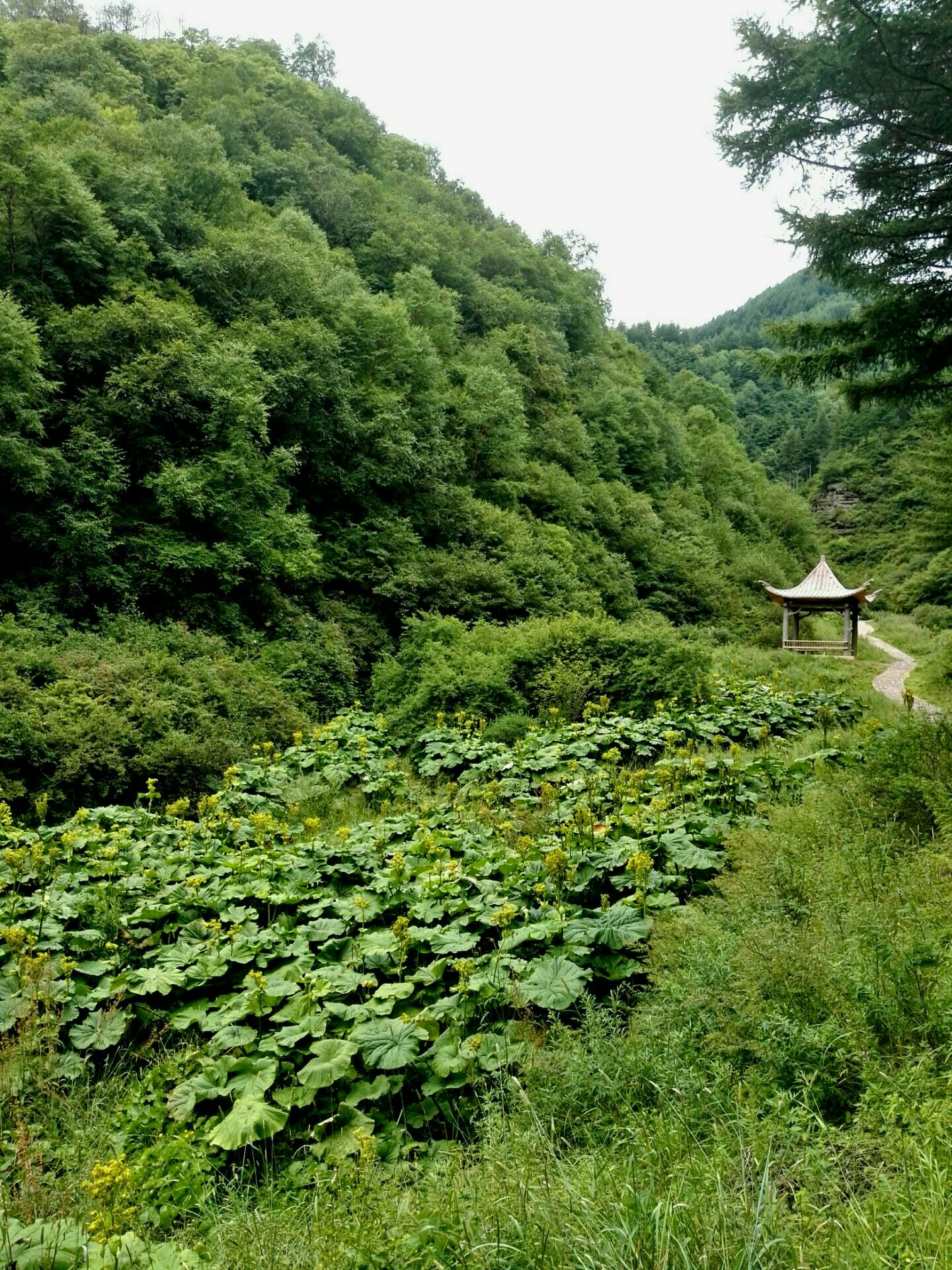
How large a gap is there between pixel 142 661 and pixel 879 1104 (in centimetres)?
1055

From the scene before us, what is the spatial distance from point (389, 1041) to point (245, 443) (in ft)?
43.7

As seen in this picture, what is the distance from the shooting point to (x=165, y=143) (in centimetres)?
2262

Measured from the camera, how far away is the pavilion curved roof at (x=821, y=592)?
2309 centimetres

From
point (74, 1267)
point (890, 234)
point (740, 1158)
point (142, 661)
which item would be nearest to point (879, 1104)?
point (740, 1158)

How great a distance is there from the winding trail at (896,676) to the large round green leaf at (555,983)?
7.07 m

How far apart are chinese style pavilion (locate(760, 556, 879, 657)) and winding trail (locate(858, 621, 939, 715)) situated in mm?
1577

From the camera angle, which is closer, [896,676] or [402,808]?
[402,808]

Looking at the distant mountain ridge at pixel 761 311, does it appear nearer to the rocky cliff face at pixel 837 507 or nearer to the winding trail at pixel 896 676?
the rocky cliff face at pixel 837 507

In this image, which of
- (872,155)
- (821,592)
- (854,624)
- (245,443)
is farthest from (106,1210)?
(821,592)

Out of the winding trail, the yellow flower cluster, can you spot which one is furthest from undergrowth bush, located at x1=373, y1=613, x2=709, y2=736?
the yellow flower cluster

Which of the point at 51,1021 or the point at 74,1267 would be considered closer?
the point at 74,1267

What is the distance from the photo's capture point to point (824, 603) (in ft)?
77.8

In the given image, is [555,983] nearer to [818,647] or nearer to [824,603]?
[818,647]

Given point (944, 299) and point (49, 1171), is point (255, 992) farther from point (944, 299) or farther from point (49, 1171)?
point (944, 299)
